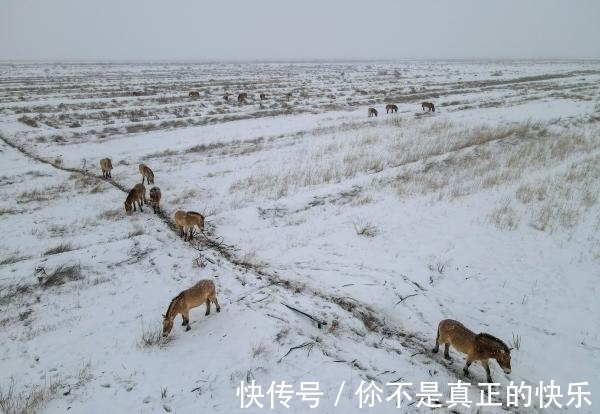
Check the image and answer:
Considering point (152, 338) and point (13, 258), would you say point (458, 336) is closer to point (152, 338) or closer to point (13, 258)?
point (152, 338)

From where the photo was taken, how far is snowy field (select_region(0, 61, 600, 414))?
6156 millimetres

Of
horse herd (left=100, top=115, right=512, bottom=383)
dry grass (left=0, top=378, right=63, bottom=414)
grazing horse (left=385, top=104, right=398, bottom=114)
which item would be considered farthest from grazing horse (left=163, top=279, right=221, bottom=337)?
grazing horse (left=385, top=104, right=398, bottom=114)

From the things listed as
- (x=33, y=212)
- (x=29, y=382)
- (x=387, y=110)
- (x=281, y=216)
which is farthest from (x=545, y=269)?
(x=387, y=110)

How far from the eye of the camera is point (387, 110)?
31625 millimetres

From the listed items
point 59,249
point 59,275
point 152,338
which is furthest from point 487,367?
point 59,249

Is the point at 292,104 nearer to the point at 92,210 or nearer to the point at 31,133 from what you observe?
the point at 31,133

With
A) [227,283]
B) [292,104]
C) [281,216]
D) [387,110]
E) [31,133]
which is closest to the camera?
[227,283]

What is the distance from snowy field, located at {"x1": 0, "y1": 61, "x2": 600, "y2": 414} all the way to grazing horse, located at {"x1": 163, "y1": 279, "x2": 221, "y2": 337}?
255mm

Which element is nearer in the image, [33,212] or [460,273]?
[460,273]

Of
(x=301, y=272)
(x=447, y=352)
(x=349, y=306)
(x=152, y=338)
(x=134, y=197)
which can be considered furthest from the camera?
(x=134, y=197)

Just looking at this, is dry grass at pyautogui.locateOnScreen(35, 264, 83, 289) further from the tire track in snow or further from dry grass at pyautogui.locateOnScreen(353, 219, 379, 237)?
dry grass at pyautogui.locateOnScreen(353, 219, 379, 237)

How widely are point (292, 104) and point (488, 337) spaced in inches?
1244

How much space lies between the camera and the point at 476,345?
620cm

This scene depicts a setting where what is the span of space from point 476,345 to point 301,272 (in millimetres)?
4138
